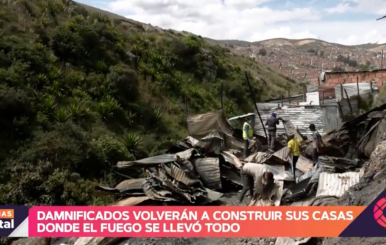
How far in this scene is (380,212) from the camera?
4.99 m

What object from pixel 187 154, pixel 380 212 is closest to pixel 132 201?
pixel 187 154

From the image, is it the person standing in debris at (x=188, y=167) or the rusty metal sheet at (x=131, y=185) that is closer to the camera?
the rusty metal sheet at (x=131, y=185)

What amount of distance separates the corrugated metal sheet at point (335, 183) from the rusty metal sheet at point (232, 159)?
2631 mm

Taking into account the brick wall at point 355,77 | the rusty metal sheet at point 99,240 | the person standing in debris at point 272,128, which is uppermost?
the brick wall at point 355,77

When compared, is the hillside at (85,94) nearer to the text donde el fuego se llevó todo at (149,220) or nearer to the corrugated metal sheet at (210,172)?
the corrugated metal sheet at (210,172)

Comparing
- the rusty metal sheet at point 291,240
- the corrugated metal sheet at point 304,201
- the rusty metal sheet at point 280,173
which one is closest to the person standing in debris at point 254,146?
the rusty metal sheet at point 280,173

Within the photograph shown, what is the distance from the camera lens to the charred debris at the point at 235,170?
24.7ft

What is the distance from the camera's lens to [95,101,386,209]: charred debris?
7531 mm

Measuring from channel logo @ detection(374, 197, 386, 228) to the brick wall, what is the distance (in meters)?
17.6

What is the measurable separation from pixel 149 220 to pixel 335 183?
10.4ft

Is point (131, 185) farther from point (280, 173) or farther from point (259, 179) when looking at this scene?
point (280, 173)

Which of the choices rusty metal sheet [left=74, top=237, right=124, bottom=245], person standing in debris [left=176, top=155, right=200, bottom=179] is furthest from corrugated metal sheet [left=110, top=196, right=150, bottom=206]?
person standing in debris [left=176, top=155, right=200, bottom=179]

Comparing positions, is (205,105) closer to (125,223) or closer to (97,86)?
(97,86)

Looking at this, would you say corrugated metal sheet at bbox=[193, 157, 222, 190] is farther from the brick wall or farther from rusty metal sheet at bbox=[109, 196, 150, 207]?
the brick wall
